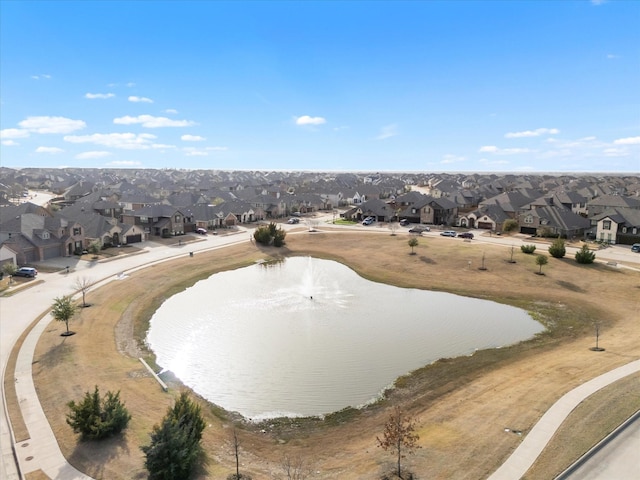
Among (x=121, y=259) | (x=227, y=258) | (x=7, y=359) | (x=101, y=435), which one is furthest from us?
(x=227, y=258)

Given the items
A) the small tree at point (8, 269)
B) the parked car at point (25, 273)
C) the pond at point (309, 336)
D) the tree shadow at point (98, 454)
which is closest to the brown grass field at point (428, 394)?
the tree shadow at point (98, 454)

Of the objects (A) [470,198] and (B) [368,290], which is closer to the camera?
(B) [368,290]

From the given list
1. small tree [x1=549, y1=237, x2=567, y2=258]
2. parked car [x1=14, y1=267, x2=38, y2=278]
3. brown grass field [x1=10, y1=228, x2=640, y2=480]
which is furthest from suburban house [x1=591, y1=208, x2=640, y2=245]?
parked car [x1=14, y1=267, x2=38, y2=278]

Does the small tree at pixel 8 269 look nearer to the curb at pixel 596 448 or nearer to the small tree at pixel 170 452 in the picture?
the small tree at pixel 170 452

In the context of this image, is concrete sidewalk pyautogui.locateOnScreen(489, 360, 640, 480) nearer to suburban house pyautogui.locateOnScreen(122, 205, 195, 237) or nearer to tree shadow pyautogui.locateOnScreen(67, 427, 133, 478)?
tree shadow pyautogui.locateOnScreen(67, 427, 133, 478)

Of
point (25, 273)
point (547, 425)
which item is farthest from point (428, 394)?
point (25, 273)

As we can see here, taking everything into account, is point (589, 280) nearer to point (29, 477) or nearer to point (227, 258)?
point (227, 258)

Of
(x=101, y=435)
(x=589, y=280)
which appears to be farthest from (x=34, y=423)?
(x=589, y=280)
